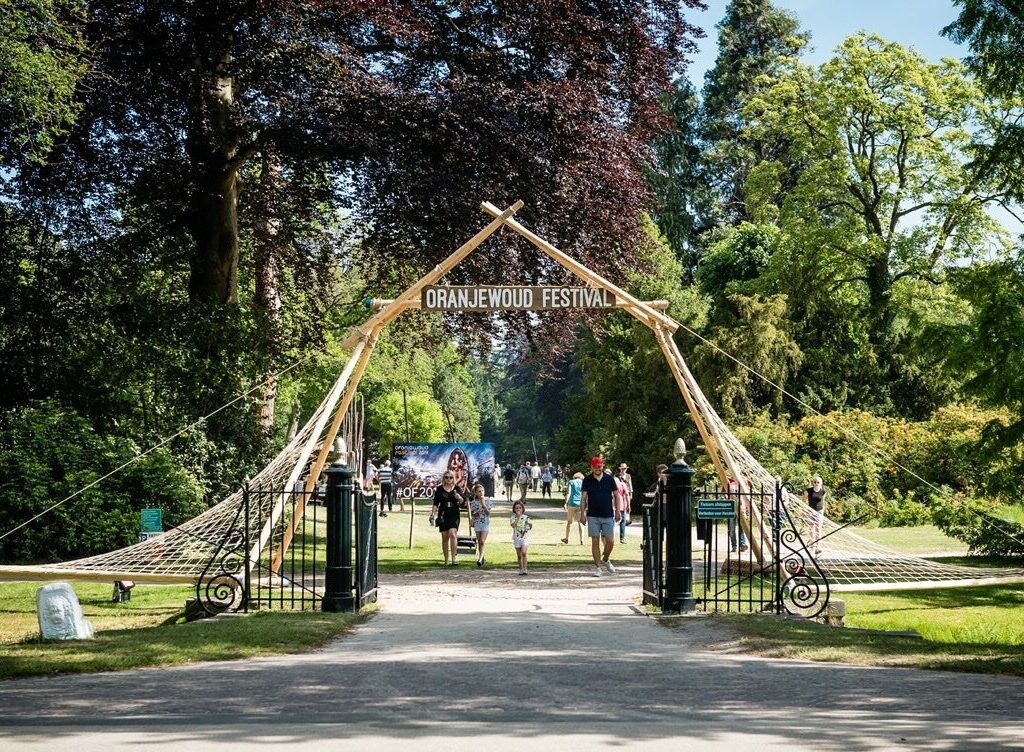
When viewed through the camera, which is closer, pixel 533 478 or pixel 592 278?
pixel 592 278

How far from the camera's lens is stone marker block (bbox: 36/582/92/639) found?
1123 centimetres

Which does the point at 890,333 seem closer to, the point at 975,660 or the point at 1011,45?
the point at 1011,45

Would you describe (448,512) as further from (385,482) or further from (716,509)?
(385,482)

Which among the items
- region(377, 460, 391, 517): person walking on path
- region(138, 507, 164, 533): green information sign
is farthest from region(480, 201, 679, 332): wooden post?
region(377, 460, 391, 517): person walking on path

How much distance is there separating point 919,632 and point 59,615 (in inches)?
363

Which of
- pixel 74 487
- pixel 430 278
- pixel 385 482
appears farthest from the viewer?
pixel 385 482

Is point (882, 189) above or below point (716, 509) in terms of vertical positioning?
above

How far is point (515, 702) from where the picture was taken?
793cm

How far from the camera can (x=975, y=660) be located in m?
9.87

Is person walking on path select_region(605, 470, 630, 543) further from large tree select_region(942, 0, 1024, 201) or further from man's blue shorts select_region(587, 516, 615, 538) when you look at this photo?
large tree select_region(942, 0, 1024, 201)

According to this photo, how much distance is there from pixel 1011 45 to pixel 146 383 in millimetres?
14958

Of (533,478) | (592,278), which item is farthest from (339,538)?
(533,478)

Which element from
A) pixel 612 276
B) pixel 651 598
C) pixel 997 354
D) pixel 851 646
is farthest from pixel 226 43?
pixel 851 646

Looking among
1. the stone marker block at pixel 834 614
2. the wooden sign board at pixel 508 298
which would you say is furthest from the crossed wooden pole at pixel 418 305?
the stone marker block at pixel 834 614
